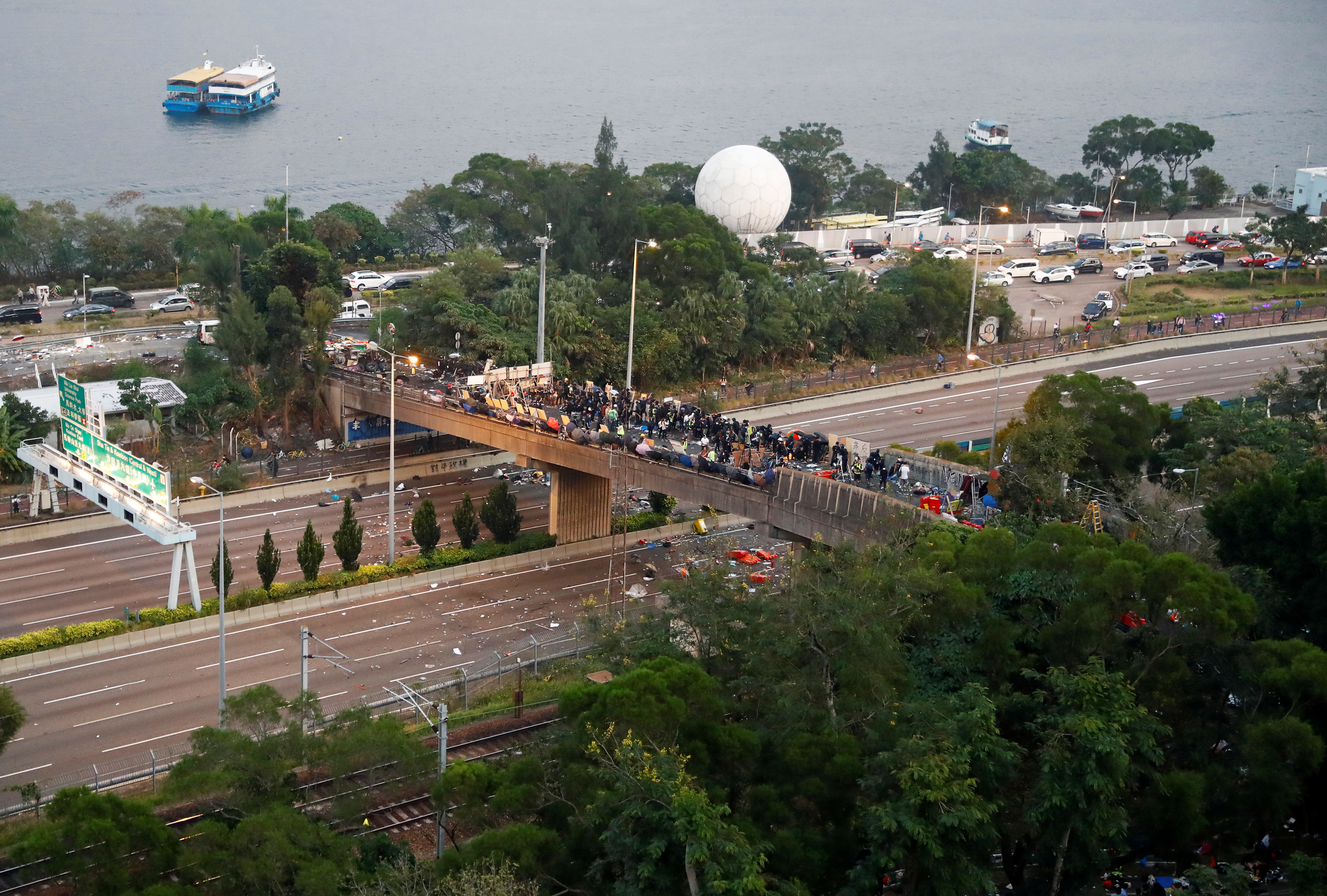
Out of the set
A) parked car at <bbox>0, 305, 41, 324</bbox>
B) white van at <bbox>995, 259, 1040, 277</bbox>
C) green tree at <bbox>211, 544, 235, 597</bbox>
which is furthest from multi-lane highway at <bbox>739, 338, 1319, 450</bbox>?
parked car at <bbox>0, 305, 41, 324</bbox>

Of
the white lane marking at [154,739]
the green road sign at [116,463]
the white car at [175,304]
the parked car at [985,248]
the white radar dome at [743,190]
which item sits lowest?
the white lane marking at [154,739]

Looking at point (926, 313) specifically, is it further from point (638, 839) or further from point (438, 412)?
point (638, 839)

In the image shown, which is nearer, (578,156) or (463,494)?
(463,494)

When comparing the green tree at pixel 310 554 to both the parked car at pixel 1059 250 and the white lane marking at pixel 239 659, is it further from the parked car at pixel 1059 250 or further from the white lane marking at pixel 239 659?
the parked car at pixel 1059 250

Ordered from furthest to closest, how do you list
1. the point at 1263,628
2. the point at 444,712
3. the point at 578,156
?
the point at 578,156, the point at 1263,628, the point at 444,712

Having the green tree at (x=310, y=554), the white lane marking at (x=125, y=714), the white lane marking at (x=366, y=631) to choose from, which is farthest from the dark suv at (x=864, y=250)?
the white lane marking at (x=125, y=714)

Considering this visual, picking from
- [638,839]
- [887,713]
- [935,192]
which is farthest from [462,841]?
[935,192]

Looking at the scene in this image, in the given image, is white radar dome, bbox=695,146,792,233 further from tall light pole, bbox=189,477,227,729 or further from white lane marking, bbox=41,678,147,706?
white lane marking, bbox=41,678,147,706
